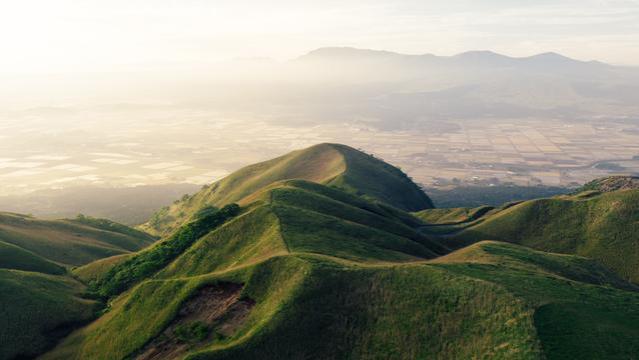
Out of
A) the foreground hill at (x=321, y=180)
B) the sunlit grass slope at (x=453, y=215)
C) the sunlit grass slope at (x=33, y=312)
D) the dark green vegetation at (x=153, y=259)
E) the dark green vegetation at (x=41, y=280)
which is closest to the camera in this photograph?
the sunlit grass slope at (x=33, y=312)

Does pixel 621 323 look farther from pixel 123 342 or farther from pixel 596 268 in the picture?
pixel 123 342

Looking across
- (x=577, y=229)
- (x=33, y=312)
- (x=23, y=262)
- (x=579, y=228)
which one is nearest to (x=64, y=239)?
(x=23, y=262)

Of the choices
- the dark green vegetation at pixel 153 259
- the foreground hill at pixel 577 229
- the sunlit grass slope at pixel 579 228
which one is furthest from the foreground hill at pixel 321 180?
the dark green vegetation at pixel 153 259

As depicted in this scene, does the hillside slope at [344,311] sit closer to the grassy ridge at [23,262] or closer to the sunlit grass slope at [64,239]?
the grassy ridge at [23,262]

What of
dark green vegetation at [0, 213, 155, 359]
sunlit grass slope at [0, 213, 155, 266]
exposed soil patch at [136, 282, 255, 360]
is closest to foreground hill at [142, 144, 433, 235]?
Result: sunlit grass slope at [0, 213, 155, 266]

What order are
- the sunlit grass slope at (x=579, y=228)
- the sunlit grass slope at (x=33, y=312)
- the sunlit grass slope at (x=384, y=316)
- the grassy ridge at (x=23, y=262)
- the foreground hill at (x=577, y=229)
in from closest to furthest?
the sunlit grass slope at (x=384, y=316) → the sunlit grass slope at (x=33, y=312) → the grassy ridge at (x=23, y=262) → the sunlit grass slope at (x=579, y=228) → the foreground hill at (x=577, y=229)

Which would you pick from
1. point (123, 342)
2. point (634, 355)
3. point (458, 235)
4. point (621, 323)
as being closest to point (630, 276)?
point (458, 235)

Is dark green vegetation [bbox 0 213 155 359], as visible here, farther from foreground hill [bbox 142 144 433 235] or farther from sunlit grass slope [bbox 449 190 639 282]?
sunlit grass slope [bbox 449 190 639 282]
